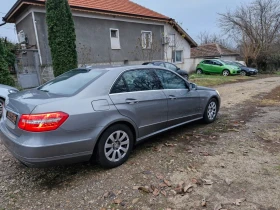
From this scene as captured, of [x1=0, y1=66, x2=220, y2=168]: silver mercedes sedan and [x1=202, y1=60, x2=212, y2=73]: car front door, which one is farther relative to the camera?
[x1=202, y1=60, x2=212, y2=73]: car front door

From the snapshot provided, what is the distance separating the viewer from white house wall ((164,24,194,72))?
2020 cm

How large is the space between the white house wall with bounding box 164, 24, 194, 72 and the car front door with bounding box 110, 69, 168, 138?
17.1m

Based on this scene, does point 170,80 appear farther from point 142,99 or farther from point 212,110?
point 212,110

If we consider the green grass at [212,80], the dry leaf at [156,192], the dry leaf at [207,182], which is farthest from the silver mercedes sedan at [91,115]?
the green grass at [212,80]

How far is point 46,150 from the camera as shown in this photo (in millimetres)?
2596

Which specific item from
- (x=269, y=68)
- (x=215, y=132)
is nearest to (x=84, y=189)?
(x=215, y=132)

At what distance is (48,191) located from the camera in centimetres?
281

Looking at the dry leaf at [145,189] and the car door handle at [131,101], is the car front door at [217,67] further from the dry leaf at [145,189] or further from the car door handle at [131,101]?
the dry leaf at [145,189]

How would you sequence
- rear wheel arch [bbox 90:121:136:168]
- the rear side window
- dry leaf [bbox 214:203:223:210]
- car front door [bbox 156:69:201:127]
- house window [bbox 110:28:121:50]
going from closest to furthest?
dry leaf [bbox 214:203:223:210], rear wheel arch [bbox 90:121:136:168], the rear side window, car front door [bbox 156:69:201:127], house window [bbox 110:28:121:50]

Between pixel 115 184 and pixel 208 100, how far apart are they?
315 centimetres

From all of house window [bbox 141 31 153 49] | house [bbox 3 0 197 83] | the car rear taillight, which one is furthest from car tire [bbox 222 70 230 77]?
the car rear taillight

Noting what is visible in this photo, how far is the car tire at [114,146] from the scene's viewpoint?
3084 millimetres

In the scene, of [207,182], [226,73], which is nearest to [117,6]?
[226,73]

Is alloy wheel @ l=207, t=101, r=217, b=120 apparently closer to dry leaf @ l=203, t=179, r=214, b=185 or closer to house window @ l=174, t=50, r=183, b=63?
dry leaf @ l=203, t=179, r=214, b=185
